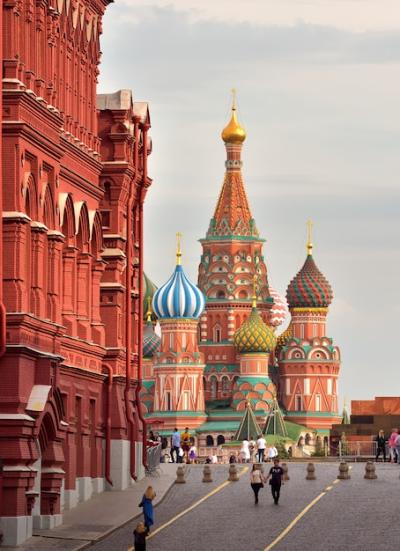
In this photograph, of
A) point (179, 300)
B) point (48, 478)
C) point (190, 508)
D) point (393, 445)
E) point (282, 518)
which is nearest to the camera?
point (48, 478)

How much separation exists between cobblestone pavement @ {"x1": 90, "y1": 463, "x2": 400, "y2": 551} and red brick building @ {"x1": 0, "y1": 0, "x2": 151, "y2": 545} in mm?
2419

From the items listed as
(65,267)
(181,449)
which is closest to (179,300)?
(181,449)

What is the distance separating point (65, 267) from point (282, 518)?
915cm

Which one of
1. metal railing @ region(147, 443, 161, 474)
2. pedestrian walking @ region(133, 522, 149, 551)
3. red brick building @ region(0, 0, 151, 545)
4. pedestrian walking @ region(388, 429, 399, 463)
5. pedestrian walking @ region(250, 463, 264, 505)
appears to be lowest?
pedestrian walking @ region(133, 522, 149, 551)

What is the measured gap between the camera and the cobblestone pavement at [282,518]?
5175cm

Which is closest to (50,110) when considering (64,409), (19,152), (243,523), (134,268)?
(19,152)

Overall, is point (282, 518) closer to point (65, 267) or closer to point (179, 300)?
point (65, 267)

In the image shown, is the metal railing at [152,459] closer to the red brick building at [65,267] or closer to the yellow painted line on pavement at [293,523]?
the red brick building at [65,267]

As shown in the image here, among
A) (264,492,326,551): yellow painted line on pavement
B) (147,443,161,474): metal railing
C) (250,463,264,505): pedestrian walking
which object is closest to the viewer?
(264,492,326,551): yellow painted line on pavement

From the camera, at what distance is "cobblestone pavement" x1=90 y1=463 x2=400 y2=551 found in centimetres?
5175

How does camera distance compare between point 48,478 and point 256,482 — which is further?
point 256,482

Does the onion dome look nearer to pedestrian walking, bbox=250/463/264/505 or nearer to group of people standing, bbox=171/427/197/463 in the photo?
group of people standing, bbox=171/427/197/463

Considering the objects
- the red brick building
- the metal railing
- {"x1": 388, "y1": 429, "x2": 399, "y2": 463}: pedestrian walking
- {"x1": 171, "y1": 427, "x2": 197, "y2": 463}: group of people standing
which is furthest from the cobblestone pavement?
{"x1": 171, "y1": 427, "x2": 197, "y2": 463}: group of people standing

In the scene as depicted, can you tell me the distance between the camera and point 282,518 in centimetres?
5672
